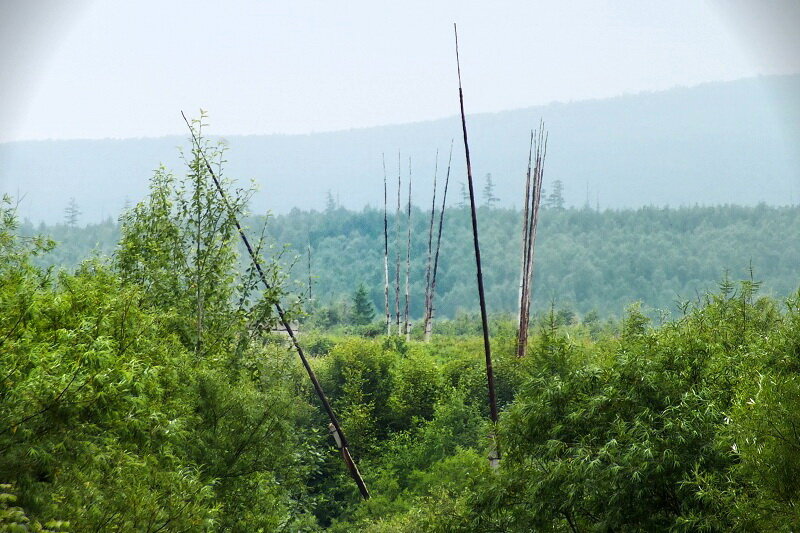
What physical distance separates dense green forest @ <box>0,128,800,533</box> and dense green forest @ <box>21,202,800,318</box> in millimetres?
90881

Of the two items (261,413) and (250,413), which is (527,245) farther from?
(250,413)

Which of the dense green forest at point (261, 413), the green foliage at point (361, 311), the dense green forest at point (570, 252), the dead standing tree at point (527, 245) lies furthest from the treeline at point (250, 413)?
the dense green forest at point (570, 252)

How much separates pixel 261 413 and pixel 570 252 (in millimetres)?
118865

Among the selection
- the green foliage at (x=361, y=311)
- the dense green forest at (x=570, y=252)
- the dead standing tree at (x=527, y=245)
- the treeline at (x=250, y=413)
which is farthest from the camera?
the dense green forest at (x=570, y=252)

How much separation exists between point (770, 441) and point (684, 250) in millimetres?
124871

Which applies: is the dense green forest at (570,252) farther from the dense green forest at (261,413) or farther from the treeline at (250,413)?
the treeline at (250,413)

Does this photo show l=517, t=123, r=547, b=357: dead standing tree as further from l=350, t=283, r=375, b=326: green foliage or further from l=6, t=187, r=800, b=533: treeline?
l=350, t=283, r=375, b=326: green foliage

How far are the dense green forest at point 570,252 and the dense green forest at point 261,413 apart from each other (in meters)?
90.9

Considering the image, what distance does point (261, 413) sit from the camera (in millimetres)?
19766

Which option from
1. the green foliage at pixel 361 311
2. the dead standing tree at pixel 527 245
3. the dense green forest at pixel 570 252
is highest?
the dead standing tree at pixel 527 245

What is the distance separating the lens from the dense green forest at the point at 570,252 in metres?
123

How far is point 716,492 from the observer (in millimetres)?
11359

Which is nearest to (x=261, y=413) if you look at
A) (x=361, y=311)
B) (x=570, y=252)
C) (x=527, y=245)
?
(x=527, y=245)

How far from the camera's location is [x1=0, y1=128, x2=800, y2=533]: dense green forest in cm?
1033
